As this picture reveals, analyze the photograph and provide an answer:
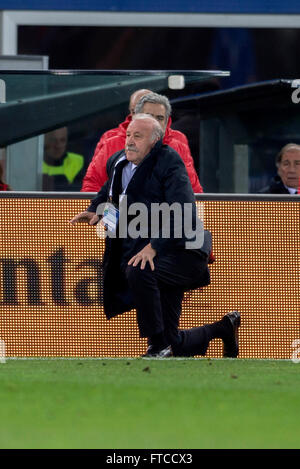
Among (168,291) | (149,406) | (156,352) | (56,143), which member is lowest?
(149,406)

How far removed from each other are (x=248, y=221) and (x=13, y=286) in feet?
5.81

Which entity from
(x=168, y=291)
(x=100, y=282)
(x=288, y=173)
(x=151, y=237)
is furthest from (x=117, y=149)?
(x=288, y=173)

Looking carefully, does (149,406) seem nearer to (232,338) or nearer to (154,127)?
(154,127)

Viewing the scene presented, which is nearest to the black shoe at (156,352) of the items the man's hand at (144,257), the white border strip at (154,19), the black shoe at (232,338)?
the man's hand at (144,257)

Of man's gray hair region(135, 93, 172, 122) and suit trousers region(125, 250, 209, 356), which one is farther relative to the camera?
man's gray hair region(135, 93, 172, 122)

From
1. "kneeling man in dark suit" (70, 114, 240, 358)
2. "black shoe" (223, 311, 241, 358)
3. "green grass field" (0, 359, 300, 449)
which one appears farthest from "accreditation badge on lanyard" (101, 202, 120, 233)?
"black shoe" (223, 311, 241, 358)

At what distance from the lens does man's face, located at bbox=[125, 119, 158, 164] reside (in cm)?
918

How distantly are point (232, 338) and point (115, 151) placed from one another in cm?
158

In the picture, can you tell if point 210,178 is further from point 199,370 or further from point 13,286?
point 199,370

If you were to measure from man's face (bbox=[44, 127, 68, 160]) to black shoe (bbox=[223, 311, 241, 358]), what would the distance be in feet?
7.25

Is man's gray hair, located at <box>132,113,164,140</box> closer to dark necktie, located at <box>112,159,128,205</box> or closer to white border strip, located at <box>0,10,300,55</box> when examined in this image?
dark necktie, located at <box>112,159,128,205</box>

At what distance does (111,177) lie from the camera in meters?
9.41

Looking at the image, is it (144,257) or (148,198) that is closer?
(144,257)

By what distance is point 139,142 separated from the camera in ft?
30.1
